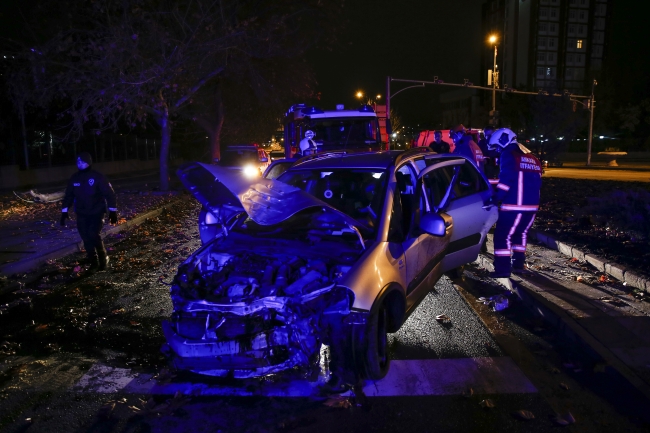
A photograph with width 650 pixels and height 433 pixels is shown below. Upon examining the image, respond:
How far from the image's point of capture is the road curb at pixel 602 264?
248 inches

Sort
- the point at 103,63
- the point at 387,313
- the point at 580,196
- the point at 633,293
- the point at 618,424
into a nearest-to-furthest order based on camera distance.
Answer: the point at 618,424 → the point at 387,313 → the point at 633,293 → the point at 580,196 → the point at 103,63

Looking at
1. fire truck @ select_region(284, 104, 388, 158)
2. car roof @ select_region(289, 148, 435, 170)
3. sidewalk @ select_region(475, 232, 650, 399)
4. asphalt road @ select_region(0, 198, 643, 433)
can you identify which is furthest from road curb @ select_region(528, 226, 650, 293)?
fire truck @ select_region(284, 104, 388, 158)

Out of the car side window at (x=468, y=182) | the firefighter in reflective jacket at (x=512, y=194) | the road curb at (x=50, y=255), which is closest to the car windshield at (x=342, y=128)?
the road curb at (x=50, y=255)

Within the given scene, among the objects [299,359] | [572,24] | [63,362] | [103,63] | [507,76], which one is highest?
[572,24]

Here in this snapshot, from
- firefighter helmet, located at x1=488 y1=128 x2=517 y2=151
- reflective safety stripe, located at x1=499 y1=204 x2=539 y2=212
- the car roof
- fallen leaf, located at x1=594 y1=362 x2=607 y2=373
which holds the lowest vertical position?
fallen leaf, located at x1=594 y1=362 x2=607 y2=373

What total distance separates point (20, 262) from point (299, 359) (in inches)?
254

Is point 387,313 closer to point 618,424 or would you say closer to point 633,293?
point 618,424

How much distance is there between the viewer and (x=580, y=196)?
1445 centimetres

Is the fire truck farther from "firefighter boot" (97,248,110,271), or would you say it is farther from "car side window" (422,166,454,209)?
"car side window" (422,166,454,209)

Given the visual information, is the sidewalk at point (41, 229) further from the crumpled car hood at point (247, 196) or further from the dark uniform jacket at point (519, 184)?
the dark uniform jacket at point (519, 184)

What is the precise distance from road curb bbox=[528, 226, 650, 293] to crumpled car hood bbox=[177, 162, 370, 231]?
382 cm

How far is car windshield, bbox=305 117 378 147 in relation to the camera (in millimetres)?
14234

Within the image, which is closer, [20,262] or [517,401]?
[517,401]

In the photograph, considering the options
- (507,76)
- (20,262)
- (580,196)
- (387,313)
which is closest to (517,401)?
(387,313)
